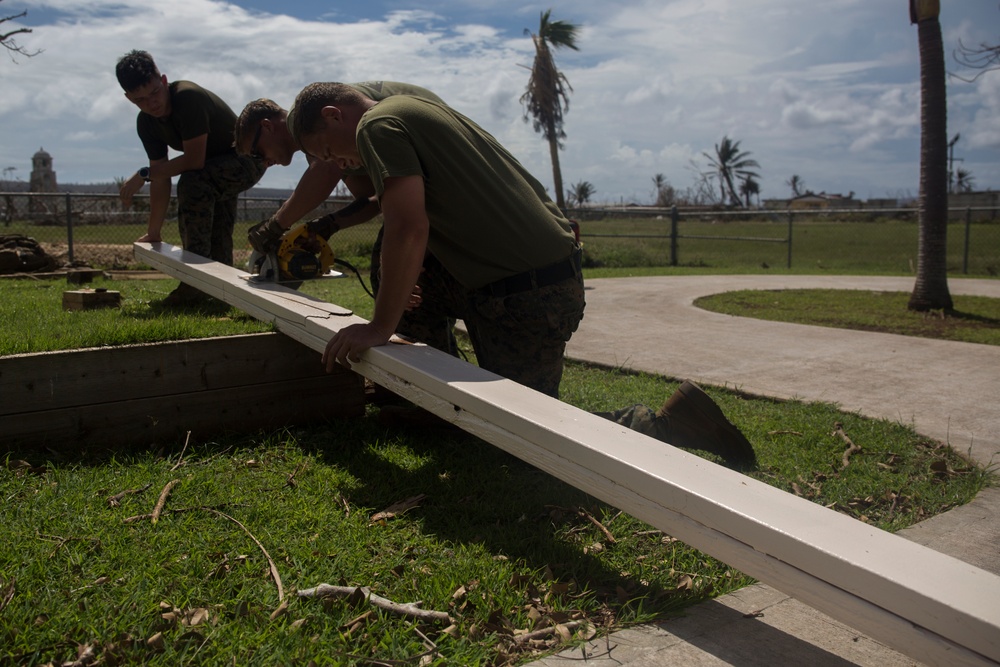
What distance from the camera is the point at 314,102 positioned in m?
3.35

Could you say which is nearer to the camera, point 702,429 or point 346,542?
point 346,542

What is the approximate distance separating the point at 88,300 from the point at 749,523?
16.2 ft

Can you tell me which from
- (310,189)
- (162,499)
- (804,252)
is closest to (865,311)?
(310,189)

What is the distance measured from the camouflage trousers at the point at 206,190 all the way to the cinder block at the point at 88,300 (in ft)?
2.14

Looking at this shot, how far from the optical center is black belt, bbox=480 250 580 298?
3.59m

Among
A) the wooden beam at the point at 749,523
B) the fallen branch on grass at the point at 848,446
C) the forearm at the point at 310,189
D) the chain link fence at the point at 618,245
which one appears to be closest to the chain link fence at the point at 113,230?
the chain link fence at the point at 618,245

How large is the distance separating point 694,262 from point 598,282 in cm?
730

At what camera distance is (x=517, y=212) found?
3.48 meters

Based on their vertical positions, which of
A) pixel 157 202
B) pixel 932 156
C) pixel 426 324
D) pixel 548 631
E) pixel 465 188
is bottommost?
pixel 548 631

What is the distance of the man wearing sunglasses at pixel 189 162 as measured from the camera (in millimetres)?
5656

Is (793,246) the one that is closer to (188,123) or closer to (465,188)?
(188,123)

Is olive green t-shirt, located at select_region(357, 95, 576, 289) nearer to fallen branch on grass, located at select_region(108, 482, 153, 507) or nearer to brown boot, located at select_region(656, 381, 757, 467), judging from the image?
brown boot, located at select_region(656, 381, 757, 467)

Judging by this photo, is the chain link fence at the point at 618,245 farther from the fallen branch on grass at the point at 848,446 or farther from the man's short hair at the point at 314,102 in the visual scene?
the fallen branch on grass at the point at 848,446

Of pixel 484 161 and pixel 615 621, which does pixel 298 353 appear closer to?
pixel 484 161
